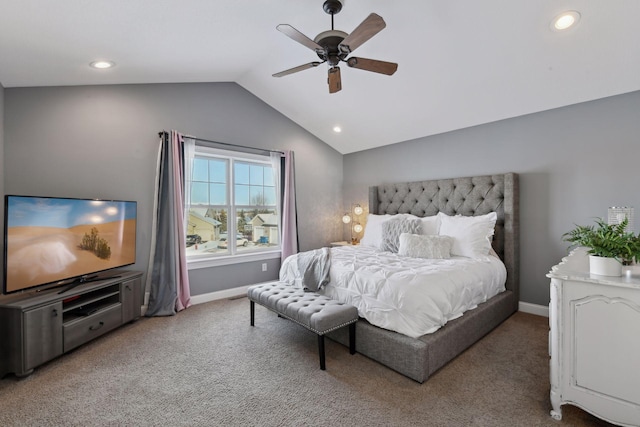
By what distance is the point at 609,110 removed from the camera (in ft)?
9.44

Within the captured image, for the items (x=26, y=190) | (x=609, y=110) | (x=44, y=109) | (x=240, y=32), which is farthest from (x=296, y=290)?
(x=609, y=110)

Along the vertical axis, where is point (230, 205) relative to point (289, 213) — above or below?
above

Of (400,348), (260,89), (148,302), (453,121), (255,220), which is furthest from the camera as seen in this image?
(255,220)

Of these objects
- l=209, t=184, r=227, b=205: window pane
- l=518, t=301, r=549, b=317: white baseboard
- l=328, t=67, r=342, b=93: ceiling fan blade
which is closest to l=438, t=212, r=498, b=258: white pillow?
l=518, t=301, r=549, b=317: white baseboard

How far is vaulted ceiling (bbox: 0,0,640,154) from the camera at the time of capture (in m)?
2.14

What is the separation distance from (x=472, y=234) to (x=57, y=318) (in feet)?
12.9

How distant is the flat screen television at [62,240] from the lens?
224 cm

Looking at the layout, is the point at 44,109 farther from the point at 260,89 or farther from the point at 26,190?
the point at 260,89

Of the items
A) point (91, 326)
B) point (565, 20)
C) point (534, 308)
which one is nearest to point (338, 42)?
point (565, 20)

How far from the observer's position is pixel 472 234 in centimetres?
328

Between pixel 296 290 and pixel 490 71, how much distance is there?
2.83m

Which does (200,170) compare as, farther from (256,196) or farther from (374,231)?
(374,231)

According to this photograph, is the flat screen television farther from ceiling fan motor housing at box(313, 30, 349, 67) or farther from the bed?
ceiling fan motor housing at box(313, 30, 349, 67)

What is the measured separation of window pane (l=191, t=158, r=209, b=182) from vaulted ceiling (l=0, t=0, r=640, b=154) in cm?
101
